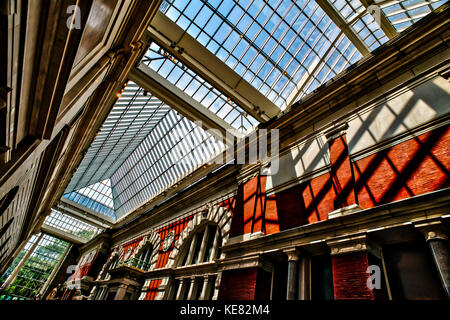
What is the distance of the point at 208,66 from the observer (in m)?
10.9

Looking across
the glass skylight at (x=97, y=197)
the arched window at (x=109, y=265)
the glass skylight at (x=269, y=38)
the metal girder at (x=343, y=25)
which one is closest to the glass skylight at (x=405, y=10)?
the metal girder at (x=343, y=25)

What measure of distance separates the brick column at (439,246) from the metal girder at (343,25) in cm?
1021

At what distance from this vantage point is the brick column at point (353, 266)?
16.9 ft

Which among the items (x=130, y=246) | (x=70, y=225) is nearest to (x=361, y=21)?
(x=130, y=246)

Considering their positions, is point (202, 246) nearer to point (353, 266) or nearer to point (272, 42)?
point (353, 266)

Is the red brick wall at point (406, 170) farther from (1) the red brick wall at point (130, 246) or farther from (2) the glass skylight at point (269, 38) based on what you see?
(1) the red brick wall at point (130, 246)

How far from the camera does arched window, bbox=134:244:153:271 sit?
671 inches

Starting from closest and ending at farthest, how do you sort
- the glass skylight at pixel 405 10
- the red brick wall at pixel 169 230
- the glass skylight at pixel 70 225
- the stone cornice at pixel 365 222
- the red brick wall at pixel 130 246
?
the stone cornice at pixel 365 222, the glass skylight at pixel 405 10, the red brick wall at pixel 169 230, the red brick wall at pixel 130 246, the glass skylight at pixel 70 225

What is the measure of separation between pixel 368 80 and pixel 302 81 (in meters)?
5.32

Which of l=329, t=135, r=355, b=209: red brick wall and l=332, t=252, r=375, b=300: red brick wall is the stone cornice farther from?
l=329, t=135, r=355, b=209: red brick wall

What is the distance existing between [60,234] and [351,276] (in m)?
48.1

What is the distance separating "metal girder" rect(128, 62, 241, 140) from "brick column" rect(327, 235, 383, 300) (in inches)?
349

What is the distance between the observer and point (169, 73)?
12.9 metres

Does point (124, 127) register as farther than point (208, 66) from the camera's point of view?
Yes
